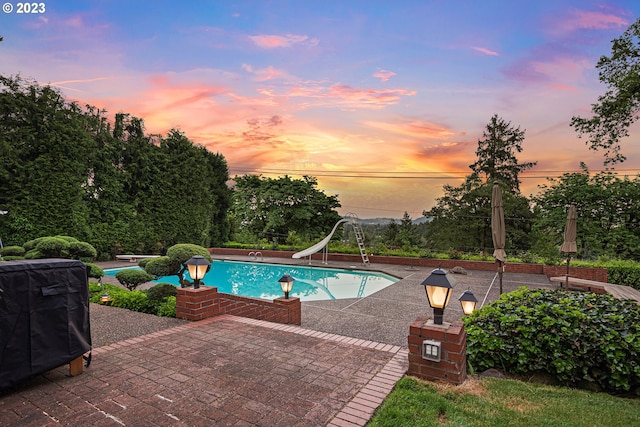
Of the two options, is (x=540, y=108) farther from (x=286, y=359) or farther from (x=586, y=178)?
(x=286, y=359)

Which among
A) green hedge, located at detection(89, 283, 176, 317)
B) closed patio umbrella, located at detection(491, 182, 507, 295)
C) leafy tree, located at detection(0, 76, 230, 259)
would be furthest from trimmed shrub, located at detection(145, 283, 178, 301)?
leafy tree, located at detection(0, 76, 230, 259)

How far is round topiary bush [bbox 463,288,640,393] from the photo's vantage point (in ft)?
10.5

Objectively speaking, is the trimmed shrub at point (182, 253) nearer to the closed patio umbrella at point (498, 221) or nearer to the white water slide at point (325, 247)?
the closed patio umbrella at point (498, 221)

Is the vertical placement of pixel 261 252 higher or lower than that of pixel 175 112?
lower

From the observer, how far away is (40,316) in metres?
2.58

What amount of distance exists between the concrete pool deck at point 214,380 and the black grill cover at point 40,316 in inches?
10.5

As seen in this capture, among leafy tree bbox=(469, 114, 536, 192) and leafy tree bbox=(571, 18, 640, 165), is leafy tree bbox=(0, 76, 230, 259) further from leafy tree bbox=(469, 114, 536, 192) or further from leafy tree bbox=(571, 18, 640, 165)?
leafy tree bbox=(469, 114, 536, 192)

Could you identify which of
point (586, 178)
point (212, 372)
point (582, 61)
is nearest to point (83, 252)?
point (212, 372)

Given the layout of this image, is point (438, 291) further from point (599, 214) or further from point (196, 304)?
point (599, 214)

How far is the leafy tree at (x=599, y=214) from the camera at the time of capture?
14.8 metres

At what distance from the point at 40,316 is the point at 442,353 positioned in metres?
3.40

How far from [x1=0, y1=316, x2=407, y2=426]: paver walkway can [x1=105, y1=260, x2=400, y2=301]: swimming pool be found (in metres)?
6.25

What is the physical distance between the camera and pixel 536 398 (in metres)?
2.74

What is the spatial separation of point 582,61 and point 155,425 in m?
13.1
